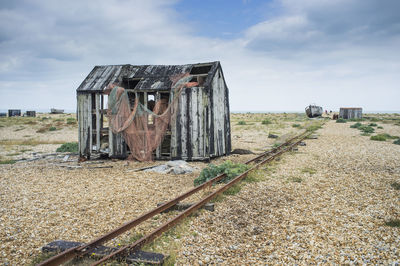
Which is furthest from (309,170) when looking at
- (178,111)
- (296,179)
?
(178,111)

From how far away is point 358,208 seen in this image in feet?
20.1

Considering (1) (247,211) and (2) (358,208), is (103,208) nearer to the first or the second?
(1) (247,211)

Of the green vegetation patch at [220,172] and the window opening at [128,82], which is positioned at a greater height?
the window opening at [128,82]

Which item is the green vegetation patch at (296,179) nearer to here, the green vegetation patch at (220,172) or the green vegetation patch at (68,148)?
the green vegetation patch at (220,172)

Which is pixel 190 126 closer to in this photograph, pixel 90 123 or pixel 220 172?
pixel 220 172

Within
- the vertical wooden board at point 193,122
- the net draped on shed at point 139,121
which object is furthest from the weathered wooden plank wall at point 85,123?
the vertical wooden board at point 193,122

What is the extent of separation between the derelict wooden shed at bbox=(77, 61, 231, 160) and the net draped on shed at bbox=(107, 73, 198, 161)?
0.40 metres

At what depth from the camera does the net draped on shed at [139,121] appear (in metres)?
11.9

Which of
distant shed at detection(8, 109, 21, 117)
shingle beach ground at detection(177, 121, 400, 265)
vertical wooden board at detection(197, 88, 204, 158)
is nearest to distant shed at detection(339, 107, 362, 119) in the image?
shingle beach ground at detection(177, 121, 400, 265)

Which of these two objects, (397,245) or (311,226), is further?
(311,226)

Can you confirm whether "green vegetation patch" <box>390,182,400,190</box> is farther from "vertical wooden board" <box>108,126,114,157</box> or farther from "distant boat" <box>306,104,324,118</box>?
"distant boat" <box>306,104,324,118</box>

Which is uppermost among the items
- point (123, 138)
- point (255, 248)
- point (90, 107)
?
point (90, 107)

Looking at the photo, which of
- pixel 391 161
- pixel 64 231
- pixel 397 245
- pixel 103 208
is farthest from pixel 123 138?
pixel 391 161

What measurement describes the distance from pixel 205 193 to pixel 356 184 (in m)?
4.59
